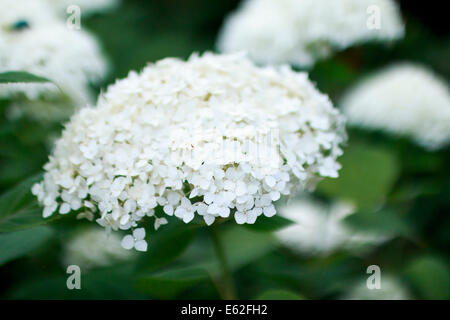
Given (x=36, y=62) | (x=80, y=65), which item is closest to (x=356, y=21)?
(x=80, y=65)

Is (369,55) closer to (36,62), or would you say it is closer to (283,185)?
(36,62)

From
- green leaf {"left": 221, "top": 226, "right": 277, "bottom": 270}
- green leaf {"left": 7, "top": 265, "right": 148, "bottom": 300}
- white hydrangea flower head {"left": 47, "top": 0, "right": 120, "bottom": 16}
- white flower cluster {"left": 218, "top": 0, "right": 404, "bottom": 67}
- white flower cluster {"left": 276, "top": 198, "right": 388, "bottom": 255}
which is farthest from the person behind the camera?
white hydrangea flower head {"left": 47, "top": 0, "right": 120, "bottom": 16}

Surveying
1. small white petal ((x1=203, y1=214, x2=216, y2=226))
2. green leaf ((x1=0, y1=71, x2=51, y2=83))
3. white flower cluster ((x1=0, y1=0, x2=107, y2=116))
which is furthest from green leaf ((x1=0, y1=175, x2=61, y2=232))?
white flower cluster ((x1=0, y1=0, x2=107, y2=116))

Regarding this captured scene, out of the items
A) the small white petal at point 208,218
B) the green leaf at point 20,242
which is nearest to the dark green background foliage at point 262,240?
the green leaf at point 20,242

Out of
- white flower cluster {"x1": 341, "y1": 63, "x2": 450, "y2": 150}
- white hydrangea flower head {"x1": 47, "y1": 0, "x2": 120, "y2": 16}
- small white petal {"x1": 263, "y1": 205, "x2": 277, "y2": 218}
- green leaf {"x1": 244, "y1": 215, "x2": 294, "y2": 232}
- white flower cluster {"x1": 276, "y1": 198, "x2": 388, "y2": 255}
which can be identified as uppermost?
white hydrangea flower head {"x1": 47, "y1": 0, "x2": 120, "y2": 16}

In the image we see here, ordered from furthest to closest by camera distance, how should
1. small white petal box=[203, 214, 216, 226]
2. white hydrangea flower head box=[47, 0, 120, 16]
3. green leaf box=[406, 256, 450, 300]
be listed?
white hydrangea flower head box=[47, 0, 120, 16] < green leaf box=[406, 256, 450, 300] < small white petal box=[203, 214, 216, 226]

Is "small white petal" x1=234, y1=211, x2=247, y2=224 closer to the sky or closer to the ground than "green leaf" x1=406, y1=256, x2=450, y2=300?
closer to the sky

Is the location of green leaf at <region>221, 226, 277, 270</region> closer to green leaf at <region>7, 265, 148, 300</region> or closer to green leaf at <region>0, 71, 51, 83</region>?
green leaf at <region>7, 265, 148, 300</region>

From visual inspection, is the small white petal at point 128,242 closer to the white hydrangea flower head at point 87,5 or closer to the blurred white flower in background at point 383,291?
the blurred white flower in background at point 383,291
